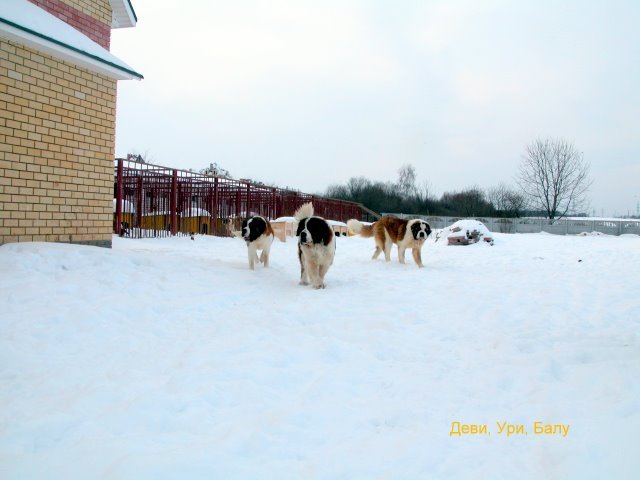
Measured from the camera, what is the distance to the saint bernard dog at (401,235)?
10.4 metres

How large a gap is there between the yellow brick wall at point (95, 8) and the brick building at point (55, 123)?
0.08ft

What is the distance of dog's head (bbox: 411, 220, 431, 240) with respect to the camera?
33.7 ft

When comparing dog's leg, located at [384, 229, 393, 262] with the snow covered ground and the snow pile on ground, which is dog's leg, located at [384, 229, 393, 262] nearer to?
the snow covered ground

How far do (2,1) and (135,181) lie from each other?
7619 mm

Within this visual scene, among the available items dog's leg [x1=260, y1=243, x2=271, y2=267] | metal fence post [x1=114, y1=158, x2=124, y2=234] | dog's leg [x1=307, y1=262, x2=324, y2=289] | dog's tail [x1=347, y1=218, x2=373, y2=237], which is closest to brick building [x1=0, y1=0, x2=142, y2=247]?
dog's leg [x1=260, y1=243, x2=271, y2=267]

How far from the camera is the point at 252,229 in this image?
→ 8703 mm

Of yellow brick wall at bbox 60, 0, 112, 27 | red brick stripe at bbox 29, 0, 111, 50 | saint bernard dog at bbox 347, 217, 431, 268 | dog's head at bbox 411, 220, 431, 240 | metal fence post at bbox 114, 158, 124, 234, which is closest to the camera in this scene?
red brick stripe at bbox 29, 0, 111, 50

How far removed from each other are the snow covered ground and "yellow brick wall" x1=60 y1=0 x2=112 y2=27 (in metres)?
4.79

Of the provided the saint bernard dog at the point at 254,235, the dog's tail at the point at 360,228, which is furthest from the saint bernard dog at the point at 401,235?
the saint bernard dog at the point at 254,235

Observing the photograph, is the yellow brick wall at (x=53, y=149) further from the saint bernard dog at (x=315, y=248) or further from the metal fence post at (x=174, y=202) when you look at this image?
the metal fence post at (x=174, y=202)

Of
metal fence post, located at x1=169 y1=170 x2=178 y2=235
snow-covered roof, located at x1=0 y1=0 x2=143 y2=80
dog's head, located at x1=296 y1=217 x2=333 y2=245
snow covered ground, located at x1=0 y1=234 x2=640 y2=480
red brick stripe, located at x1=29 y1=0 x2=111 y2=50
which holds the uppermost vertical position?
red brick stripe, located at x1=29 y1=0 x2=111 y2=50

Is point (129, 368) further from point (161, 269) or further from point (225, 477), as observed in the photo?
point (161, 269)

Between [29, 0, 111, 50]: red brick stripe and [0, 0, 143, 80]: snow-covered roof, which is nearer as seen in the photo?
[0, 0, 143, 80]: snow-covered roof

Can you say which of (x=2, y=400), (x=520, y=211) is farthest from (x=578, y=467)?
(x=520, y=211)
